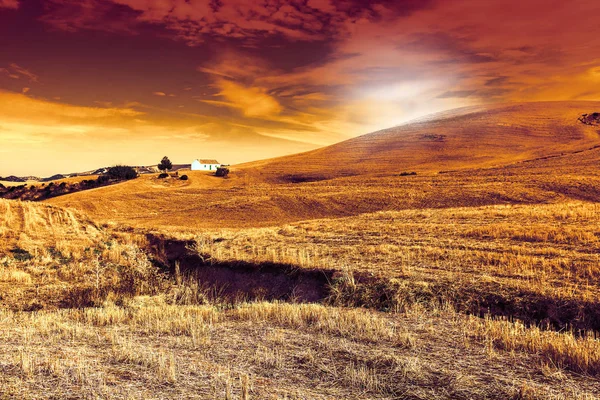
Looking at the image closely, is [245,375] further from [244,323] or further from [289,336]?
[244,323]

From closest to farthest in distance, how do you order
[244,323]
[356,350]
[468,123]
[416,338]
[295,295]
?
1. [356,350]
2. [416,338]
3. [244,323]
4. [295,295]
5. [468,123]

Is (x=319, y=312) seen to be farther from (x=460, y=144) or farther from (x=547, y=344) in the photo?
(x=460, y=144)

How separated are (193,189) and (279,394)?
6814 cm

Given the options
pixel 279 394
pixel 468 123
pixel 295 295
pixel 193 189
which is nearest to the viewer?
pixel 279 394

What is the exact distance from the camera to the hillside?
84.8m

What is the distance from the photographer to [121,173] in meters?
88.2

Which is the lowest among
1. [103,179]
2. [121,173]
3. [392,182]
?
[392,182]

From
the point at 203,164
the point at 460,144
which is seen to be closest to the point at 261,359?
the point at 460,144

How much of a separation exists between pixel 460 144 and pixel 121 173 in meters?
77.4

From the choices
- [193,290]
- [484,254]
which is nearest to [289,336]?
[193,290]

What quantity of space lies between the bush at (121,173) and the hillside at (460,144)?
27.6m

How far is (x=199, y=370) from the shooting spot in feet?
24.5

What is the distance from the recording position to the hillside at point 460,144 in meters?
84.8

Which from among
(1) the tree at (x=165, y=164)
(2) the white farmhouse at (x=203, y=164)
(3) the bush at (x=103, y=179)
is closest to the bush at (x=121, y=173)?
(3) the bush at (x=103, y=179)
